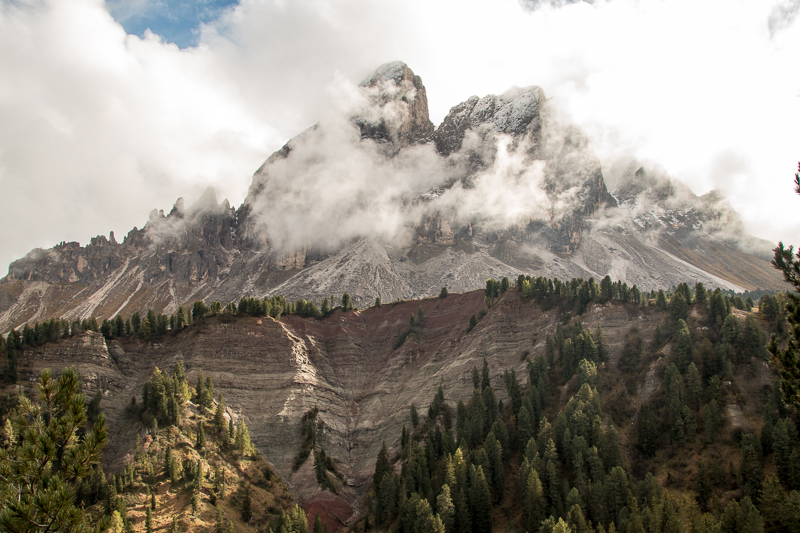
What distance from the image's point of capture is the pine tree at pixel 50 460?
648 inches

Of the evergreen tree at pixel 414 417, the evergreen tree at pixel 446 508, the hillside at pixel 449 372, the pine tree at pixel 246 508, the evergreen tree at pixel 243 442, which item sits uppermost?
the hillside at pixel 449 372

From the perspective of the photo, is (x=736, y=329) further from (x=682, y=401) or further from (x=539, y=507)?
(x=539, y=507)

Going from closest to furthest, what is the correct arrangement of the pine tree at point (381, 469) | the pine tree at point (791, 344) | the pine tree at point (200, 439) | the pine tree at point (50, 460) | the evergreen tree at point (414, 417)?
the pine tree at point (50, 460)
the pine tree at point (791, 344)
the pine tree at point (200, 439)
the pine tree at point (381, 469)
the evergreen tree at point (414, 417)

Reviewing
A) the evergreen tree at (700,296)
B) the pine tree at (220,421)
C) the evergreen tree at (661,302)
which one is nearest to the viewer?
the pine tree at (220,421)

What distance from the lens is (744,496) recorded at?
6531cm

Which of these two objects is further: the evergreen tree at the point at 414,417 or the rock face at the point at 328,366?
the evergreen tree at the point at 414,417

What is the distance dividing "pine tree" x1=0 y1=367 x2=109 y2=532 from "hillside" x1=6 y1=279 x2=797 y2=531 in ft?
224

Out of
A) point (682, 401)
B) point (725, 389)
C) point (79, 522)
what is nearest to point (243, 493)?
point (682, 401)

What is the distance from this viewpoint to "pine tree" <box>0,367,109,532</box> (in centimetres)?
1647

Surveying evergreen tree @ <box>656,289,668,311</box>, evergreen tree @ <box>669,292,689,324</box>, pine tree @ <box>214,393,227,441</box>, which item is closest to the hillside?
evergreen tree @ <box>669,292,689,324</box>

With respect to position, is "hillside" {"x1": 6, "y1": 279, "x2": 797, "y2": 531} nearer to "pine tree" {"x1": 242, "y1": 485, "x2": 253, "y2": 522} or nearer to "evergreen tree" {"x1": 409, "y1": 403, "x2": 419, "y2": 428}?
"evergreen tree" {"x1": 409, "y1": 403, "x2": 419, "y2": 428}

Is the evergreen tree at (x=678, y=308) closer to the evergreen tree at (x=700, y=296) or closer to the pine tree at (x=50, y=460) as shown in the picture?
the evergreen tree at (x=700, y=296)

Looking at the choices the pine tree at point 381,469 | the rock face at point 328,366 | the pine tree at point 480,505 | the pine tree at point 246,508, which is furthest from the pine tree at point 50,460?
the rock face at point 328,366

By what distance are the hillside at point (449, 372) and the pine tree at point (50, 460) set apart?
6825 centimetres
